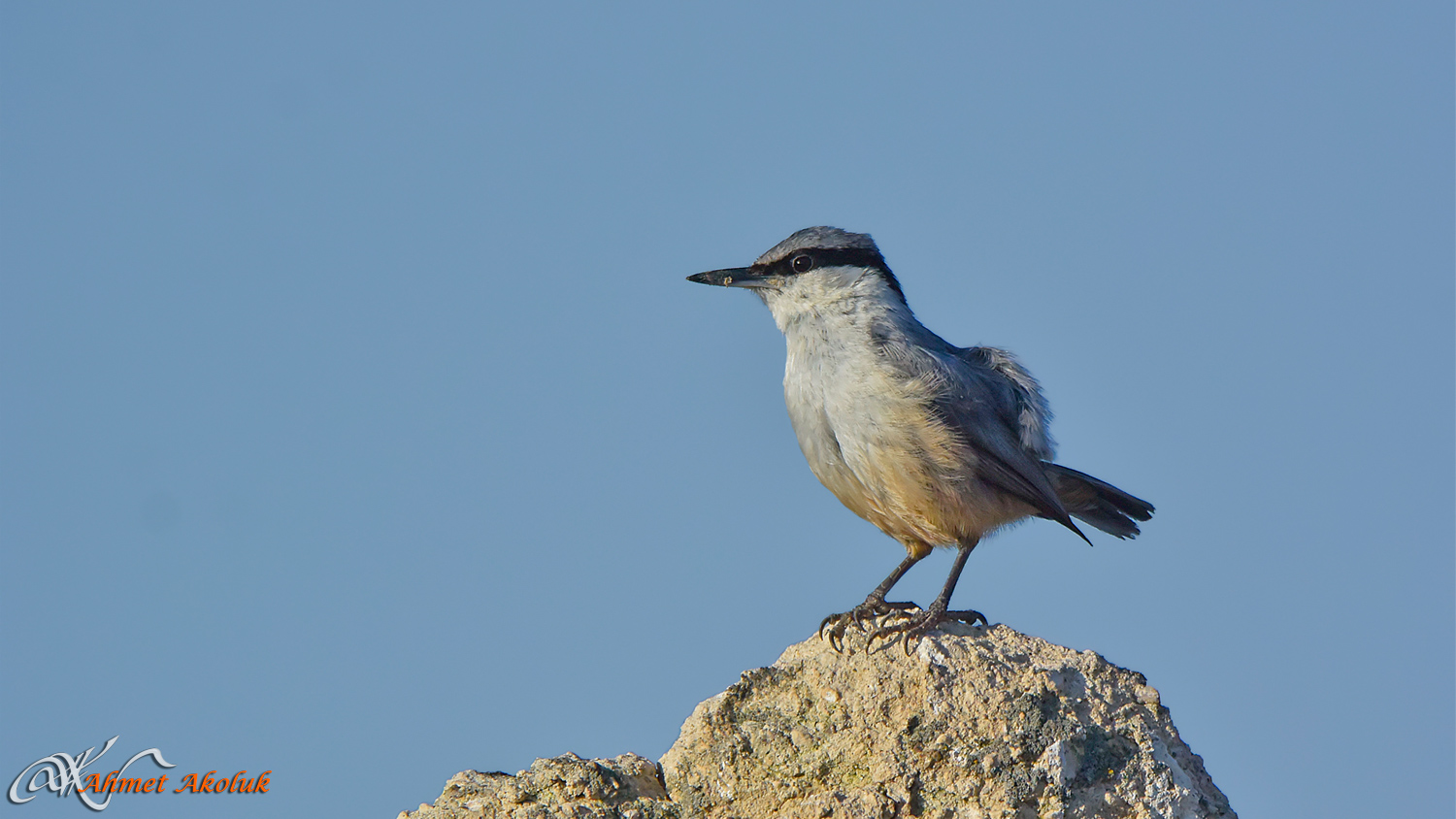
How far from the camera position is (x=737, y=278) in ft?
27.0

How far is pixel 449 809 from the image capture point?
489 centimetres

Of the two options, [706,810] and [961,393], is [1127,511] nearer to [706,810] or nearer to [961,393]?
[961,393]

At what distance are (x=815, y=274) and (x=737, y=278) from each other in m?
0.52

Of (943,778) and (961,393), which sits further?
(961,393)

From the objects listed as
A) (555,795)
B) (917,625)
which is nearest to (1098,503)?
(917,625)

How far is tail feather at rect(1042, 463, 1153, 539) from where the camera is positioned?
775cm

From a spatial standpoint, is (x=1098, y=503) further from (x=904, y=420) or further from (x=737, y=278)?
(x=737, y=278)

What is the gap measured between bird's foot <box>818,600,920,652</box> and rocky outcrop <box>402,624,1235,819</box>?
62 cm

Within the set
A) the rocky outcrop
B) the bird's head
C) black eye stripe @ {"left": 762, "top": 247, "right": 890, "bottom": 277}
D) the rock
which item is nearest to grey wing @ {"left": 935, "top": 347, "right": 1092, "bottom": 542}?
the bird's head

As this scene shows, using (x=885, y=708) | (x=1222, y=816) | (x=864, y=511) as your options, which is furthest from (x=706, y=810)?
(x=864, y=511)

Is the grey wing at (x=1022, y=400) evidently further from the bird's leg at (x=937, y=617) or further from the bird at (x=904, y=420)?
the bird's leg at (x=937, y=617)

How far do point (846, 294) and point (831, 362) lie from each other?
1.88 feet

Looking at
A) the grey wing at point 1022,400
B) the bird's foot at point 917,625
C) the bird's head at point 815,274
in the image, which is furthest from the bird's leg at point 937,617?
the bird's head at point 815,274

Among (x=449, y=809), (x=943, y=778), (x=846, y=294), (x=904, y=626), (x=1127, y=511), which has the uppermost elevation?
(x=846, y=294)
